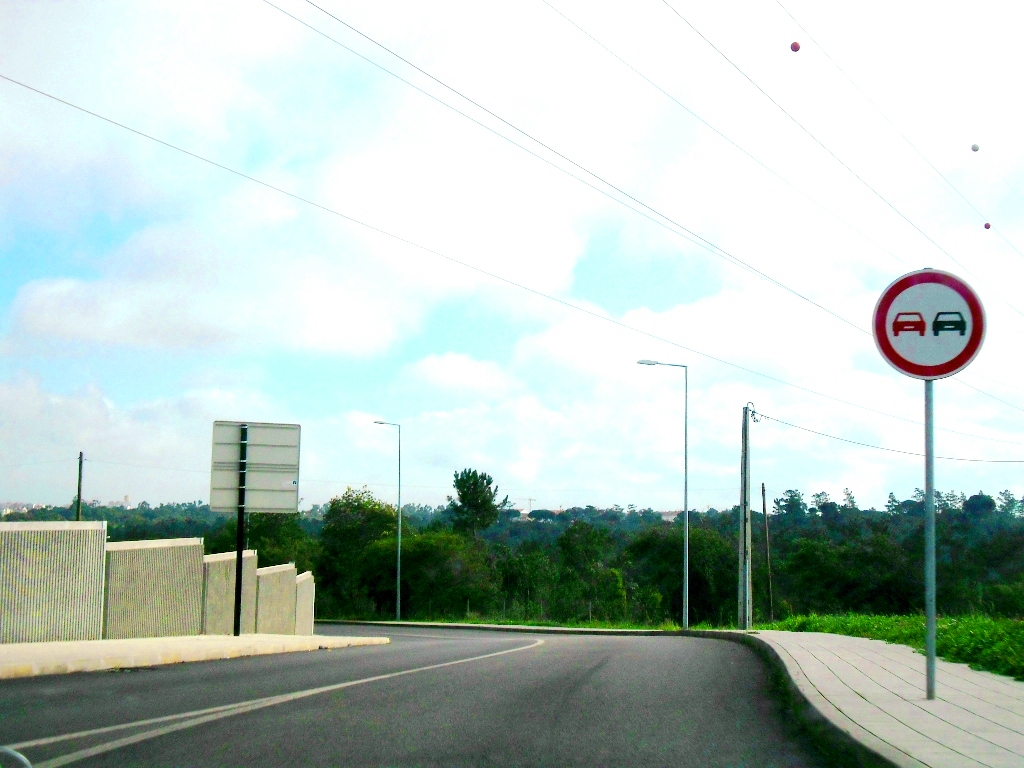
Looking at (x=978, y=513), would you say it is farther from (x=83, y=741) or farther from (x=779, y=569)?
(x=83, y=741)

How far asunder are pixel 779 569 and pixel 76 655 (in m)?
64.9

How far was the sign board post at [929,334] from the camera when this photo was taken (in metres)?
7.10

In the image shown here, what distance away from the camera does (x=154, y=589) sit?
2362cm

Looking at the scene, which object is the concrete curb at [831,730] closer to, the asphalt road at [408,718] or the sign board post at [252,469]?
the asphalt road at [408,718]

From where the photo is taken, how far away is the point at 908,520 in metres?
71.8

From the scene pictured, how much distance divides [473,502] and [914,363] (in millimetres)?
95661

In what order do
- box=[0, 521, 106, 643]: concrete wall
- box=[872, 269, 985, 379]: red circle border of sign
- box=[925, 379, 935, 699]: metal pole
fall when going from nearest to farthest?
box=[925, 379, 935, 699]: metal pole, box=[872, 269, 985, 379]: red circle border of sign, box=[0, 521, 106, 643]: concrete wall

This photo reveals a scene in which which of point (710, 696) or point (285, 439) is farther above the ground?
point (285, 439)

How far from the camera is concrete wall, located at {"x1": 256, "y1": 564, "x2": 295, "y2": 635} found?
35.5 metres

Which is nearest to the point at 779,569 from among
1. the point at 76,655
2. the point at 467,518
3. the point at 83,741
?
the point at 467,518

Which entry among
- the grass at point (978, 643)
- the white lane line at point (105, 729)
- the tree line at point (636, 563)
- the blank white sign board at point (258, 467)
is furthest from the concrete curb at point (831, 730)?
the tree line at point (636, 563)

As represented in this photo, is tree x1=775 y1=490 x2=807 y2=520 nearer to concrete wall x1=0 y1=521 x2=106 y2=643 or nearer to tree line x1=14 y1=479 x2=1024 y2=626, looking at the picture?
tree line x1=14 y1=479 x2=1024 y2=626

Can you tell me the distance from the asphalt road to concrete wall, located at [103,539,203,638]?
1177 centimetres

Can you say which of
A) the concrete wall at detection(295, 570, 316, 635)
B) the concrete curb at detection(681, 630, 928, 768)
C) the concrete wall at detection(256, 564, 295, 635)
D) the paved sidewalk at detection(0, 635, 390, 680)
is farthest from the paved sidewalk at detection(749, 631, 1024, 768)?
the concrete wall at detection(295, 570, 316, 635)
